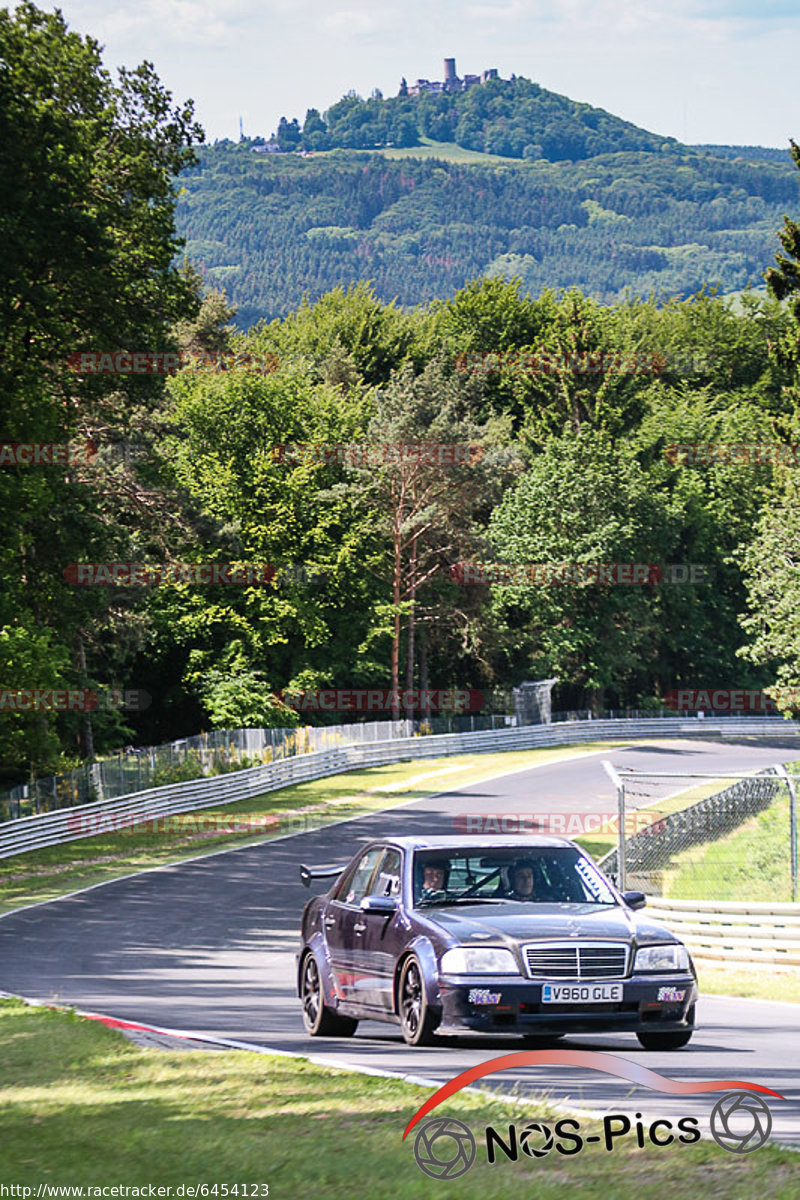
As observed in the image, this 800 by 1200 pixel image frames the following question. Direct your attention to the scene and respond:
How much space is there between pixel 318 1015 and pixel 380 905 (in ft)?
4.71

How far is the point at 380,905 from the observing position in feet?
36.6

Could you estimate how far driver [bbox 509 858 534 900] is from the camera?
36.8ft

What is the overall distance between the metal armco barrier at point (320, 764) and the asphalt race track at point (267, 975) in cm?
439

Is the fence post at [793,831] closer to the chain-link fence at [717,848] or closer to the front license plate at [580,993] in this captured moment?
the chain-link fence at [717,848]

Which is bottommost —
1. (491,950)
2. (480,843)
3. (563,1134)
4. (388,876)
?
(563,1134)

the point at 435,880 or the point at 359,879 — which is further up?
the point at 435,880

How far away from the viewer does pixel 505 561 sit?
79062mm

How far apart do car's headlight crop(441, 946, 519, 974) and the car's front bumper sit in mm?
55

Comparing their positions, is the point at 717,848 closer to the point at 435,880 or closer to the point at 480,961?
the point at 435,880

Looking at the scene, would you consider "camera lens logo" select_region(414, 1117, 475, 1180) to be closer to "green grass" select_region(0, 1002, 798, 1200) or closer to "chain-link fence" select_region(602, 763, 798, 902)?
"green grass" select_region(0, 1002, 798, 1200)

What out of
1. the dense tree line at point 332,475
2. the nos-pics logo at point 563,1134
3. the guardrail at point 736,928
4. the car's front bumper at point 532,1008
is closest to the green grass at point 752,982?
the guardrail at point 736,928

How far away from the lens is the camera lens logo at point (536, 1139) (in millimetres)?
7011

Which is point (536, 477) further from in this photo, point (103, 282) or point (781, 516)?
point (103, 282)

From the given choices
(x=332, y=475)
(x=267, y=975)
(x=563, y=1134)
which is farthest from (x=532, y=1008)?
(x=332, y=475)
